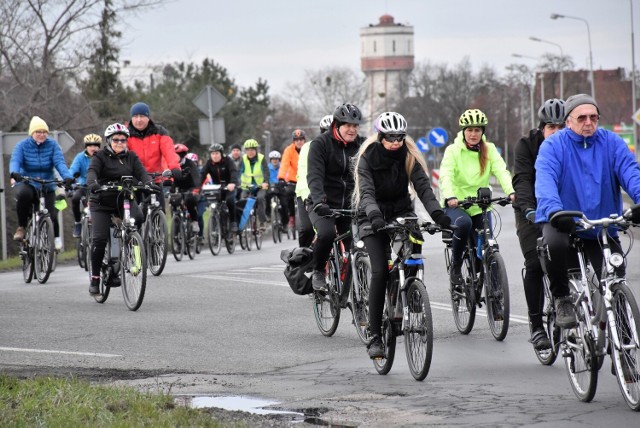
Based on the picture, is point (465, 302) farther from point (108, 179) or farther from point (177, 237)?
point (177, 237)

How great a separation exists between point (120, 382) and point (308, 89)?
10291 centimetres

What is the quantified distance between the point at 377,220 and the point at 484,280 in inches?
104

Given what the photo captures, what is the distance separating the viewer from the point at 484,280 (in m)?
11.3

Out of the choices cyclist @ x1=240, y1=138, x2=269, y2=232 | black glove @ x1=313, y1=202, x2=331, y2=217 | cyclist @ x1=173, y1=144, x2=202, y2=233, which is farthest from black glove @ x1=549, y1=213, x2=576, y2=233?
cyclist @ x1=240, y1=138, x2=269, y2=232

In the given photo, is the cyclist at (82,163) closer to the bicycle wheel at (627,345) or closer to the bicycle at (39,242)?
the bicycle at (39,242)

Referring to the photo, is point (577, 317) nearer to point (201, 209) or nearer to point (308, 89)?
point (201, 209)

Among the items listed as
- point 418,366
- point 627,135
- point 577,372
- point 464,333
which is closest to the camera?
point 577,372

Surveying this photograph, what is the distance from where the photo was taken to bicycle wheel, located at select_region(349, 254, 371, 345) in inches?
411

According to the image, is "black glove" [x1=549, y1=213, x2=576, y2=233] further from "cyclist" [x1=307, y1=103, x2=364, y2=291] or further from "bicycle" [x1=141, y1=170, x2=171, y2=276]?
"bicycle" [x1=141, y1=170, x2=171, y2=276]

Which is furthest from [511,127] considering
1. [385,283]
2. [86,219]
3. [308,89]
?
[385,283]

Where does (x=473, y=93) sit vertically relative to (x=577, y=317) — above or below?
above

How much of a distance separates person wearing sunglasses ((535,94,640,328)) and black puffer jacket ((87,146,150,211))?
722cm

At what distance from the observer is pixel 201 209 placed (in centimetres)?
2430

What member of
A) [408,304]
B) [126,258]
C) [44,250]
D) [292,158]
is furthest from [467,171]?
[292,158]
